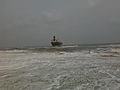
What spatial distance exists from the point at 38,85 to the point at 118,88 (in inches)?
137

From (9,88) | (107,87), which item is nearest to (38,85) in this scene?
(9,88)

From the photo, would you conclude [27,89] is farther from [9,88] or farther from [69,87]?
[69,87]

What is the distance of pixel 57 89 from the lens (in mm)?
7277

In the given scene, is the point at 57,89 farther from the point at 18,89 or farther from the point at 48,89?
the point at 18,89

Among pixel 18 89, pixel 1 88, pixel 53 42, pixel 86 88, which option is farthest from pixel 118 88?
pixel 53 42

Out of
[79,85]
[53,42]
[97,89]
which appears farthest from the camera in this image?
[53,42]

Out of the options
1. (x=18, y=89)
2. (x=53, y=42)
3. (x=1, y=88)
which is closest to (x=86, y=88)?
(x=18, y=89)

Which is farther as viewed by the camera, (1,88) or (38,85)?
(38,85)

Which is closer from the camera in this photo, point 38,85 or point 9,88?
point 9,88

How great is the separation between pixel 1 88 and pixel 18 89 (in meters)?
0.74

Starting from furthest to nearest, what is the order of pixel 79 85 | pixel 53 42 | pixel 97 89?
pixel 53 42 → pixel 79 85 → pixel 97 89

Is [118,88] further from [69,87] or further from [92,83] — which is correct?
[69,87]

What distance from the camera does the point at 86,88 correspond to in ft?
24.1

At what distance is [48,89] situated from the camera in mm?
7309
